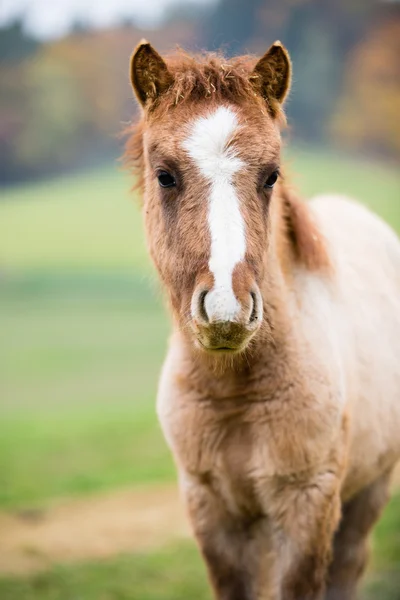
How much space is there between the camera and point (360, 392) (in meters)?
3.28

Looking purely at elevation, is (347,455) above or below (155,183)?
below

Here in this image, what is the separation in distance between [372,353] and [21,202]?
36.3 ft

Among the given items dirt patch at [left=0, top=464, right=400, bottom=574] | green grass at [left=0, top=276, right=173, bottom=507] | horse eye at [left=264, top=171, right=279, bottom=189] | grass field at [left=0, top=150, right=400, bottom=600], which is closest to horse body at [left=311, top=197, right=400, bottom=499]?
grass field at [left=0, top=150, right=400, bottom=600]

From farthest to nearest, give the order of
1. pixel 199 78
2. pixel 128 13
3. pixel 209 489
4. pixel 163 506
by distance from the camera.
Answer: pixel 128 13 < pixel 163 506 < pixel 209 489 < pixel 199 78

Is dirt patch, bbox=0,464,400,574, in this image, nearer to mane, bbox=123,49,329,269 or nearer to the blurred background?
mane, bbox=123,49,329,269

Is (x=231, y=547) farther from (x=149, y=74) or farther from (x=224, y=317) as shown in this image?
(x=149, y=74)

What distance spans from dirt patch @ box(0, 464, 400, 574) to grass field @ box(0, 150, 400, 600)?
0.19m

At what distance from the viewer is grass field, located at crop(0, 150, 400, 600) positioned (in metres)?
5.18

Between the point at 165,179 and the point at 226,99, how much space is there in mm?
337

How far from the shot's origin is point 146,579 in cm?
506

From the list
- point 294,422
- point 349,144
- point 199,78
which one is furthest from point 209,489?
point 349,144

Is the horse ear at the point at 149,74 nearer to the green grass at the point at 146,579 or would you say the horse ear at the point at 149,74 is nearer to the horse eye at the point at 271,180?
the horse eye at the point at 271,180

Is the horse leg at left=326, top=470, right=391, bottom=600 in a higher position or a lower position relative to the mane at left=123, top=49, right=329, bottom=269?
lower

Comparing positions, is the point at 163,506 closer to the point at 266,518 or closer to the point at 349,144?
the point at 266,518
